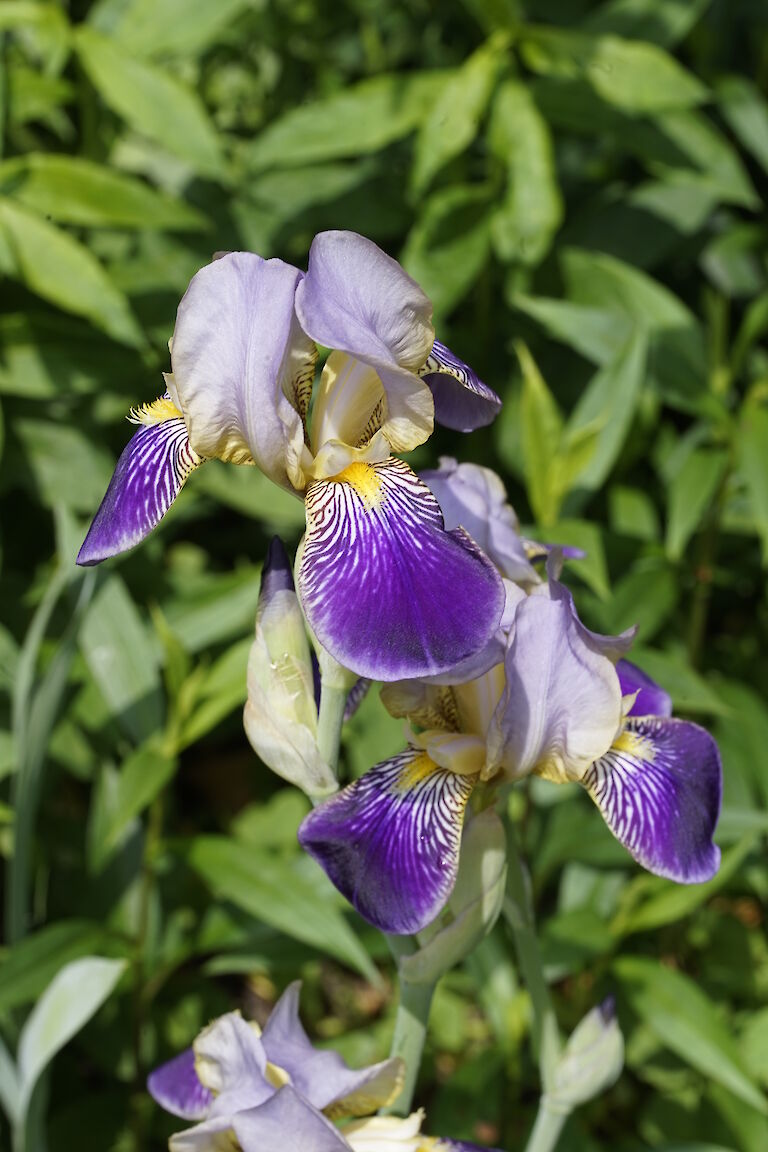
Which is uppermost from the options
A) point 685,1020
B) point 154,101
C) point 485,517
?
point 485,517

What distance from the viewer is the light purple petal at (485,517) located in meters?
0.93

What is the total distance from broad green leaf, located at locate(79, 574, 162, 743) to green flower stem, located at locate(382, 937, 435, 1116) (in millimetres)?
738

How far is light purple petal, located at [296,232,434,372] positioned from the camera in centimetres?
76

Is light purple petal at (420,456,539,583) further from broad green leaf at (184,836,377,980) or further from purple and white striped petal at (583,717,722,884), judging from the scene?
broad green leaf at (184,836,377,980)

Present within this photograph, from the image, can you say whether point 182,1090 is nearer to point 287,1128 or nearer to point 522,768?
point 287,1128

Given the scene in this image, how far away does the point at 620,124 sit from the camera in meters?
1.81

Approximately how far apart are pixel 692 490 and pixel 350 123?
698mm

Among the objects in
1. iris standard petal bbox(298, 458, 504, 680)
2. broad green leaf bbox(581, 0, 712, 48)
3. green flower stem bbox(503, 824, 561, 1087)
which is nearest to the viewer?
iris standard petal bbox(298, 458, 504, 680)

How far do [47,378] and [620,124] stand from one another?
90 centimetres

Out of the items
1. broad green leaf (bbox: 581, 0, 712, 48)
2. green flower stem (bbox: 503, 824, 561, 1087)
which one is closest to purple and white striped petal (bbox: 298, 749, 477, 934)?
green flower stem (bbox: 503, 824, 561, 1087)

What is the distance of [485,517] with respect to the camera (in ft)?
3.06

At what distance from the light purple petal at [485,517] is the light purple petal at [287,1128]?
39 cm

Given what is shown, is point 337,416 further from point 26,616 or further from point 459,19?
point 459,19

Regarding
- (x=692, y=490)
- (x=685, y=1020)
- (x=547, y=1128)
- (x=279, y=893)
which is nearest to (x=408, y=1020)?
(x=547, y=1128)
